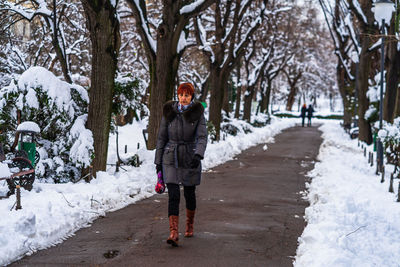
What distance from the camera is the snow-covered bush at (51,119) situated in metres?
9.45

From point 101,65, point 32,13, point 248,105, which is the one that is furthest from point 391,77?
point 248,105

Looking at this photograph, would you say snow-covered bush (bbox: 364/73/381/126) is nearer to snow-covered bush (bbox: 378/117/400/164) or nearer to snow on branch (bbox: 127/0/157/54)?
snow-covered bush (bbox: 378/117/400/164)

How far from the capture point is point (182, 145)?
611 centimetres

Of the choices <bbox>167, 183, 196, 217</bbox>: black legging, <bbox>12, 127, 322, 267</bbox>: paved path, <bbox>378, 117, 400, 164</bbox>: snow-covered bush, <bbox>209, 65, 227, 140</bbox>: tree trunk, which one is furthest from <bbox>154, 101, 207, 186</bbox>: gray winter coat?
<bbox>209, 65, 227, 140</bbox>: tree trunk

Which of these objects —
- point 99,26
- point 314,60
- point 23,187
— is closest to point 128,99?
point 99,26

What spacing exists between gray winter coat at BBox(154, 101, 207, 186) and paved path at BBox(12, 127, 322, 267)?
79cm

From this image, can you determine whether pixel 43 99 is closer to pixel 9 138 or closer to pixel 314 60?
pixel 9 138

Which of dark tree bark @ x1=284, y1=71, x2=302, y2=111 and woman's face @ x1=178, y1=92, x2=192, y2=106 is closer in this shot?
woman's face @ x1=178, y1=92, x2=192, y2=106

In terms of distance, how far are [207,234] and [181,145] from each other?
1.24m

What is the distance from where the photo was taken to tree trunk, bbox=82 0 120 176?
9727 millimetres

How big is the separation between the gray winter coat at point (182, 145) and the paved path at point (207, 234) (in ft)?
2.58

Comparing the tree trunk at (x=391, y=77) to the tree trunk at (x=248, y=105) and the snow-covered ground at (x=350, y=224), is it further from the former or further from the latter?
the tree trunk at (x=248, y=105)

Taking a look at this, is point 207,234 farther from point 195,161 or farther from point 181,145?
point 181,145

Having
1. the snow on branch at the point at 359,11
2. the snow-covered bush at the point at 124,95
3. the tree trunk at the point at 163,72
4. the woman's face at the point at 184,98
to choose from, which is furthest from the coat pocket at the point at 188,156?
the snow on branch at the point at 359,11
